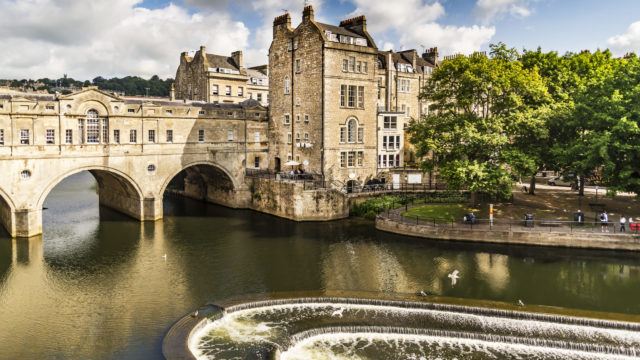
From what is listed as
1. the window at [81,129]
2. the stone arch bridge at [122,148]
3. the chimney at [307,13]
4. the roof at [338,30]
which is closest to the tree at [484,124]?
the roof at [338,30]

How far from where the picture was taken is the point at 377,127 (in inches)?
2307

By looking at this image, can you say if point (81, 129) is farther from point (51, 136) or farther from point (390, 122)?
point (390, 122)

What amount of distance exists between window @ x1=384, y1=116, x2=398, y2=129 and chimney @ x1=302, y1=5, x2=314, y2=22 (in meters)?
14.0

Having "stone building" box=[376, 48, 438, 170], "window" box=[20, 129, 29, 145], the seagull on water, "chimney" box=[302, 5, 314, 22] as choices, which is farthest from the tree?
"window" box=[20, 129, 29, 145]

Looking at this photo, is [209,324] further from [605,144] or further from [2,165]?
[605,144]

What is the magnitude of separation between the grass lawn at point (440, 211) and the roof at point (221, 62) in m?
38.7

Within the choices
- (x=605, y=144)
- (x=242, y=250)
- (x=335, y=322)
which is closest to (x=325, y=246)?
(x=242, y=250)

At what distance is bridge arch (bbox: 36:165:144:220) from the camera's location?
46191mm

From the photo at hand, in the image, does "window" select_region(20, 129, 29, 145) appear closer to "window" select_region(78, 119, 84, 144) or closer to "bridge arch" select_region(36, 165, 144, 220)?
"bridge arch" select_region(36, 165, 144, 220)

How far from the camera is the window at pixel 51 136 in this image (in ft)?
146

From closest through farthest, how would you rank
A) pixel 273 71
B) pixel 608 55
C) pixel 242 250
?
pixel 242 250
pixel 608 55
pixel 273 71

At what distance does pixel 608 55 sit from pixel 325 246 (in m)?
37.8

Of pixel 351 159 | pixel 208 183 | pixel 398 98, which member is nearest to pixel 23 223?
pixel 208 183

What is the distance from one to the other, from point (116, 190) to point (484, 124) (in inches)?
1442
